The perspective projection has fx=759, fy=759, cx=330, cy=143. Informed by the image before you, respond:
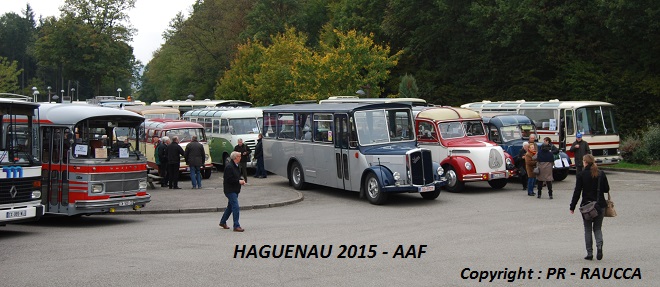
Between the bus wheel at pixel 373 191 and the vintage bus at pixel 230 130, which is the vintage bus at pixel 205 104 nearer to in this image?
the vintage bus at pixel 230 130

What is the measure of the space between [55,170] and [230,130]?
51.7ft

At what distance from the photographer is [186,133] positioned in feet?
100

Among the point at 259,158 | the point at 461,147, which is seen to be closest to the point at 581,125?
the point at 461,147

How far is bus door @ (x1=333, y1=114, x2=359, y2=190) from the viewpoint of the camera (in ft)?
73.5

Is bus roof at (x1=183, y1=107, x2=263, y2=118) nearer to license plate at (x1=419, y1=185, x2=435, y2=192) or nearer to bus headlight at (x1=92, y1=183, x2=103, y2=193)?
license plate at (x1=419, y1=185, x2=435, y2=192)

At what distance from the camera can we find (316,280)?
10945 mm

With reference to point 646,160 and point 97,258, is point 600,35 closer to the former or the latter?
point 646,160

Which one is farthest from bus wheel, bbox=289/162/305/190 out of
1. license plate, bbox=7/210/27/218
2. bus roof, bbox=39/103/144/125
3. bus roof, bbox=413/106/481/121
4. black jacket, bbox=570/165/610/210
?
black jacket, bbox=570/165/610/210

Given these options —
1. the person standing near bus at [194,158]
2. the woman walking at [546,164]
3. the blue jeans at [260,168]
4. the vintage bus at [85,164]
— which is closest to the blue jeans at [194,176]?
the person standing near bus at [194,158]

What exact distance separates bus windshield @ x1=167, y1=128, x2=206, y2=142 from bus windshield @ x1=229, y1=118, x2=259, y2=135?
251cm

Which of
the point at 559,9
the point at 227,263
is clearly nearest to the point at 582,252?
the point at 227,263

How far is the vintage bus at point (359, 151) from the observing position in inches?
818

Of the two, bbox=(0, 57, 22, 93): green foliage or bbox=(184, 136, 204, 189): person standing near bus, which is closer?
bbox=(184, 136, 204, 189): person standing near bus

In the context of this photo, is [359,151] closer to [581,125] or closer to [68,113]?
[68,113]
